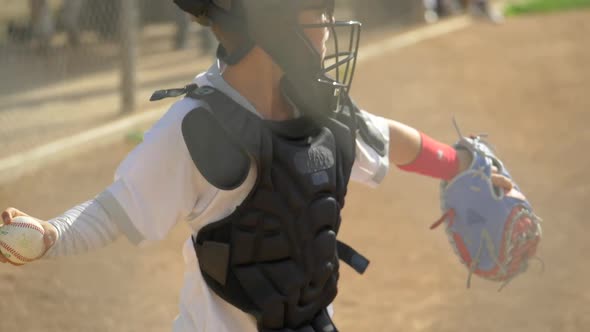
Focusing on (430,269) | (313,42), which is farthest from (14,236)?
(430,269)

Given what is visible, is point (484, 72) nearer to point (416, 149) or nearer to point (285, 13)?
point (416, 149)

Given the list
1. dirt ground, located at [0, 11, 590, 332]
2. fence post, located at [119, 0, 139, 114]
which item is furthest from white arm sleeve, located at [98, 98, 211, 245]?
fence post, located at [119, 0, 139, 114]

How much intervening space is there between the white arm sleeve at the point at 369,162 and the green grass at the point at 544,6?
11.6 m

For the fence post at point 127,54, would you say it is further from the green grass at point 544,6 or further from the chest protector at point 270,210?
the green grass at point 544,6

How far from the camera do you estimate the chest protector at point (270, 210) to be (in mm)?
2131

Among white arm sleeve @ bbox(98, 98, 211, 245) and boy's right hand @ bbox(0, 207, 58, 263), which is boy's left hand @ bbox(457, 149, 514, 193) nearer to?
white arm sleeve @ bbox(98, 98, 211, 245)

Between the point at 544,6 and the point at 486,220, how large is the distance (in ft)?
38.9

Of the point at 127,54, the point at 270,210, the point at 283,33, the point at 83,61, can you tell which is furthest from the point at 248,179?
the point at 83,61

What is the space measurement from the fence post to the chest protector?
499 cm

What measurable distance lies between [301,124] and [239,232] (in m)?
0.33

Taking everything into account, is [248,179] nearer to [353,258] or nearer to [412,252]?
[353,258]

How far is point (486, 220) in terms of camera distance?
2.94 meters

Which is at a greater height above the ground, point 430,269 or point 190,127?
point 190,127

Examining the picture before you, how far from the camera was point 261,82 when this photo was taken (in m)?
2.26
